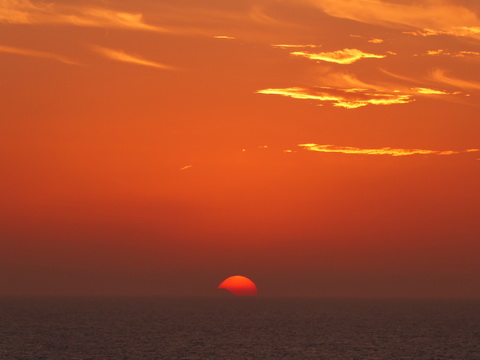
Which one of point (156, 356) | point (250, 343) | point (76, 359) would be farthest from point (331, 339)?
point (76, 359)

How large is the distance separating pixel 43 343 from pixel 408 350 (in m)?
61.3

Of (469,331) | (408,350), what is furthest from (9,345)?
(469,331)

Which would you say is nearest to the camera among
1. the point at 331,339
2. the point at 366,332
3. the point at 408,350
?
the point at 408,350

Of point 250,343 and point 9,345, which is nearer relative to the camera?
point 9,345

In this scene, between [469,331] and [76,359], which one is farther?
[469,331]

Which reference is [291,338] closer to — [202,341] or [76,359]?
[202,341]

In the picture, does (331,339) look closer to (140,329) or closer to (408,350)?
(408,350)

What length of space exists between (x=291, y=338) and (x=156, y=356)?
43883 millimetres

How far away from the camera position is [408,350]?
117 m

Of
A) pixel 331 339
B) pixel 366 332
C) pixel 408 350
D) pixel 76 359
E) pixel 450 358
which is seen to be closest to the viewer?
pixel 76 359

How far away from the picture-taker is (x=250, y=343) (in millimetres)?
125938

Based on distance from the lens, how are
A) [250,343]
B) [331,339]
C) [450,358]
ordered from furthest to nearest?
1. [331,339]
2. [250,343]
3. [450,358]

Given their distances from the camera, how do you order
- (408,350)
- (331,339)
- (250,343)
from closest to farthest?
(408,350) → (250,343) → (331,339)

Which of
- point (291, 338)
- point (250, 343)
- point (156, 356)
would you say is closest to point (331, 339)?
point (291, 338)
